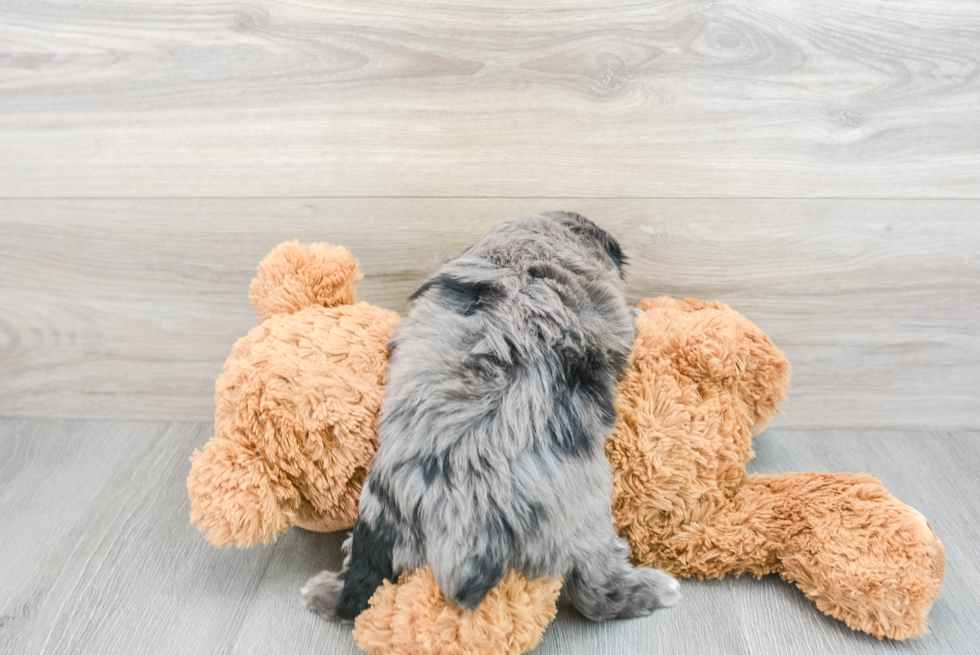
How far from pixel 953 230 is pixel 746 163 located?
1.00ft

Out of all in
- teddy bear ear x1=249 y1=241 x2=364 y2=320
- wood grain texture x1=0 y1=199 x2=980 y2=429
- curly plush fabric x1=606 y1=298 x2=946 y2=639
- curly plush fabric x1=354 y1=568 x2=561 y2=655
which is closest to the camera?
curly plush fabric x1=354 y1=568 x2=561 y2=655

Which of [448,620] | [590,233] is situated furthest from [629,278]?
[448,620]

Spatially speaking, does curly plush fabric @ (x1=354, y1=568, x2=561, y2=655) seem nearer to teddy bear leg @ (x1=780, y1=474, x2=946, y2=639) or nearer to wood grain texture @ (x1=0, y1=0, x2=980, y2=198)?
teddy bear leg @ (x1=780, y1=474, x2=946, y2=639)

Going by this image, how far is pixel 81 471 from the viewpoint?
3.12ft

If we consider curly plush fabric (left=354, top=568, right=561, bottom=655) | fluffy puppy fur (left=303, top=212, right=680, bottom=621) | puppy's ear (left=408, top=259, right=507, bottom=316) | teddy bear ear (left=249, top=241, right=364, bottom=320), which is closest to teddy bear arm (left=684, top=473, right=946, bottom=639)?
fluffy puppy fur (left=303, top=212, right=680, bottom=621)

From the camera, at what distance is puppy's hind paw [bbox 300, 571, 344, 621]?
2.24 ft

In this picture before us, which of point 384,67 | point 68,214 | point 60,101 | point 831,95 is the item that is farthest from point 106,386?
point 831,95

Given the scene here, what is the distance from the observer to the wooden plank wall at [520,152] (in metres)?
0.83

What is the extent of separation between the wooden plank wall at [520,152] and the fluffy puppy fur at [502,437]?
0.27 meters

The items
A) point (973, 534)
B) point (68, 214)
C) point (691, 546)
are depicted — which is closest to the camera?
point (691, 546)

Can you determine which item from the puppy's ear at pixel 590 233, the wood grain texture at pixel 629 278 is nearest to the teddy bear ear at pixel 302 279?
the wood grain texture at pixel 629 278

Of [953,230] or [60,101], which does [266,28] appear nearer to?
[60,101]

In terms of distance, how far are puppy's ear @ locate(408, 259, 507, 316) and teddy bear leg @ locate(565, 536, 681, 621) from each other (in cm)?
26

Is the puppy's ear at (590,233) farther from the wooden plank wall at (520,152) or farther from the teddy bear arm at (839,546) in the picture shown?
the teddy bear arm at (839,546)
